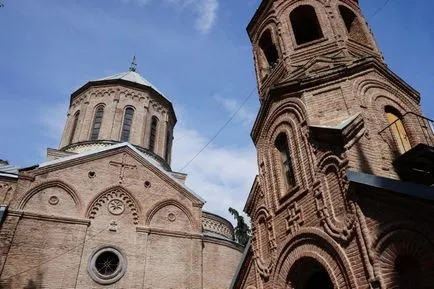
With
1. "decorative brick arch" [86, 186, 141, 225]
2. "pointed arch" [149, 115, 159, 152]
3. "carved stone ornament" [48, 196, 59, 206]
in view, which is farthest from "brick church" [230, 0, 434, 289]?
"pointed arch" [149, 115, 159, 152]

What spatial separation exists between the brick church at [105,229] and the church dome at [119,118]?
187 inches

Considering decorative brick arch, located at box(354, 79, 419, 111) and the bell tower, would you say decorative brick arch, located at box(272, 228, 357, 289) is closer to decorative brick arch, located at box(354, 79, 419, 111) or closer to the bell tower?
decorative brick arch, located at box(354, 79, 419, 111)

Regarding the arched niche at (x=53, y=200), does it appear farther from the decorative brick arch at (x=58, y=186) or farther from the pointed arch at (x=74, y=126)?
the pointed arch at (x=74, y=126)

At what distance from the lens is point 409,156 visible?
5.83 metres

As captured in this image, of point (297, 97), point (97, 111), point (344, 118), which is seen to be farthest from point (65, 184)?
point (344, 118)

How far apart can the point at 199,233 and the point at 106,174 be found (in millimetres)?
4481

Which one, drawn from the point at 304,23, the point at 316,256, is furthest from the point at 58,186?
the point at 316,256

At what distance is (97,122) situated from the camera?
20188 millimetres

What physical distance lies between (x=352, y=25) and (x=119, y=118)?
14.2 metres

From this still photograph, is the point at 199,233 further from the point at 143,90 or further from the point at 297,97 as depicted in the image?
the point at 143,90

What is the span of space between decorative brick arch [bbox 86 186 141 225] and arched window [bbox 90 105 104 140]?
21.5 ft

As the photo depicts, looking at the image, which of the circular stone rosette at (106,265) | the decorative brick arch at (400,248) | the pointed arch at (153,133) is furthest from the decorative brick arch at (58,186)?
the decorative brick arch at (400,248)

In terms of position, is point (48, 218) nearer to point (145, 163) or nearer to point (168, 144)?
point (145, 163)

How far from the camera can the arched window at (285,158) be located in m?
7.39
